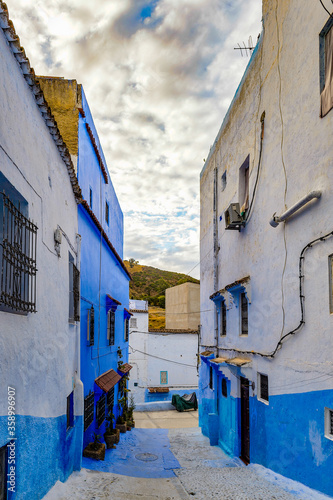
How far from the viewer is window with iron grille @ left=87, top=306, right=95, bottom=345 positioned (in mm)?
10086

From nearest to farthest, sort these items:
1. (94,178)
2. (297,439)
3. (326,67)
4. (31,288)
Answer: (31,288) → (326,67) → (297,439) → (94,178)

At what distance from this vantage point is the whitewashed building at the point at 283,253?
21.3ft

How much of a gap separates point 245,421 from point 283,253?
5303mm

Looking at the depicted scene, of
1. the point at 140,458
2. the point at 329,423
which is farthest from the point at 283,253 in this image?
the point at 140,458

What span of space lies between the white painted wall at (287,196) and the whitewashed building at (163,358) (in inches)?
691

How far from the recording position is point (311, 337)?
22.4 feet

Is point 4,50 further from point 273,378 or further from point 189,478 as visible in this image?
point 189,478

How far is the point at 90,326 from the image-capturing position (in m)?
10.3

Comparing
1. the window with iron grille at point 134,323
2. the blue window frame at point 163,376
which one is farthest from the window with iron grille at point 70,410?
the blue window frame at point 163,376

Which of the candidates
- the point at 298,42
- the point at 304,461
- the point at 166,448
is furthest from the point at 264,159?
the point at 166,448

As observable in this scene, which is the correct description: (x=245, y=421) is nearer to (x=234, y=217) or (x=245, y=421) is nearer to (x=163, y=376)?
(x=234, y=217)

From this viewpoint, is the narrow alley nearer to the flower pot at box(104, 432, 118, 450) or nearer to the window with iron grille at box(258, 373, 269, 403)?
the flower pot at box(104, 432, 118, 450)

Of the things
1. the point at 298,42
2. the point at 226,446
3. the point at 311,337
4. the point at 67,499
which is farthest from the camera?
the point at 226,446

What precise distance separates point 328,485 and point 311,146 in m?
5.30
